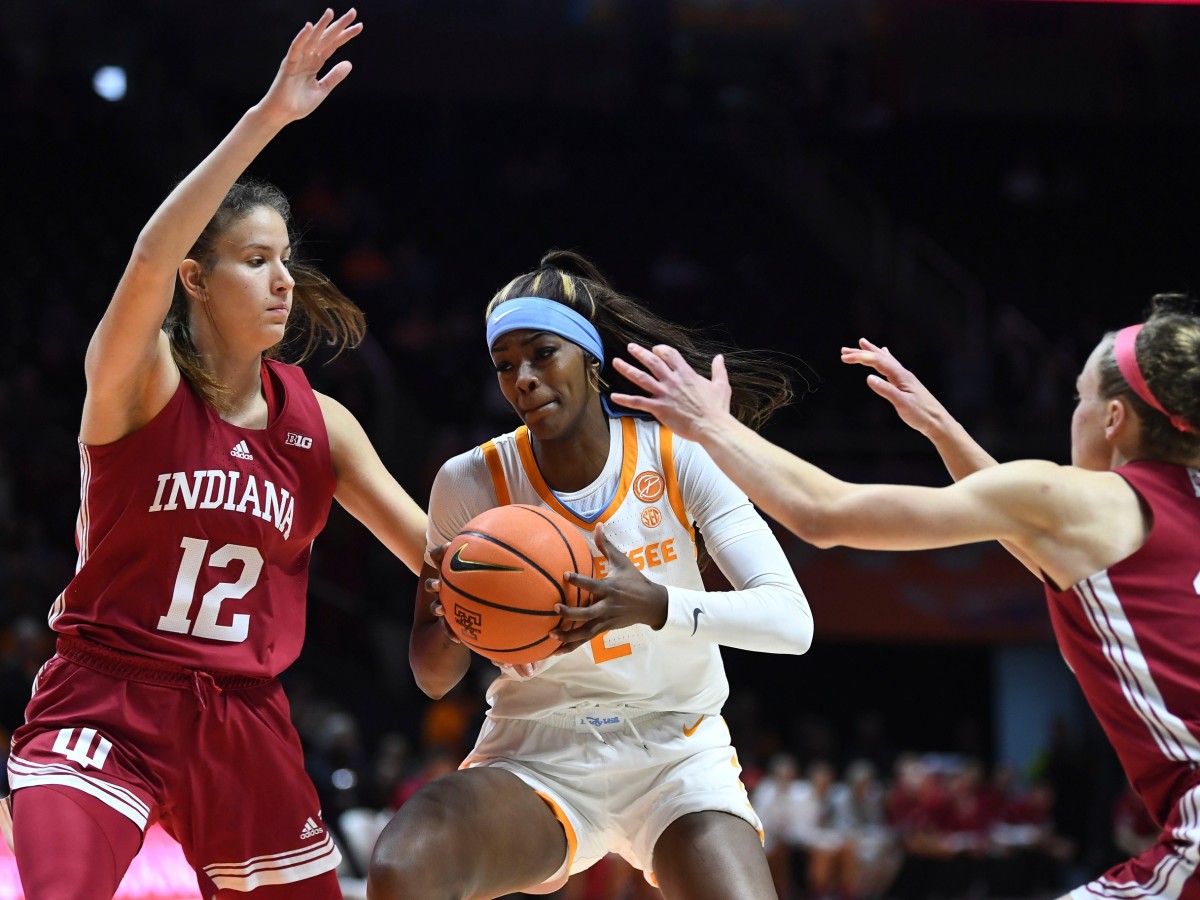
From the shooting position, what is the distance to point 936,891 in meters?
12.7

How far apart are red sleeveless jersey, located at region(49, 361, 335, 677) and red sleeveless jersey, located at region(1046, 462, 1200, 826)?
2002mm

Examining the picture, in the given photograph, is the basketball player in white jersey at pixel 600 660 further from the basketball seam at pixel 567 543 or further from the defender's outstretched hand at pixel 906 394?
the defender's outstretched hand at pixel 906 394

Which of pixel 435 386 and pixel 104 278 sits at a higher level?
pixel 104 278

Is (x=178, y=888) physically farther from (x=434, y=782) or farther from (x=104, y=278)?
(x=104, y=278)

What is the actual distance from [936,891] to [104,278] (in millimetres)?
9100

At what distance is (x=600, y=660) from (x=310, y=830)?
2.87 ft

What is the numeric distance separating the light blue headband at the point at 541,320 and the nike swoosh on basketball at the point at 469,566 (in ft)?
2.13

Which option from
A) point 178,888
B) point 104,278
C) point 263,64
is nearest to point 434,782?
point 178,888

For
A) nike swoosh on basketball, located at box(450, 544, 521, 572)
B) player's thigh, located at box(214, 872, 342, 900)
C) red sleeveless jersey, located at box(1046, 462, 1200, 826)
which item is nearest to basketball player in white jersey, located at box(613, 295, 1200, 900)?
red sleeveless jersey, located at box(1046, 462, 1200, 826)

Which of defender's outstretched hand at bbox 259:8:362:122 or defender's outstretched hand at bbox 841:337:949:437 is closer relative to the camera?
defender's outstretched hand at bbox 259:8:362:122

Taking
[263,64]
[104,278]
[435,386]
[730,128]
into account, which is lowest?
[435,386]

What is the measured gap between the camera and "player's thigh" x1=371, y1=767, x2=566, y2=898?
11.3 ft

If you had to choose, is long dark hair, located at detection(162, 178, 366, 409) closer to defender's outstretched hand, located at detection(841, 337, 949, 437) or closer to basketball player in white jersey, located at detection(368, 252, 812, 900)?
basketball player in white jersey, located at detection(368, 252, 812, 900)

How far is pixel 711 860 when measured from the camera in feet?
11.9
